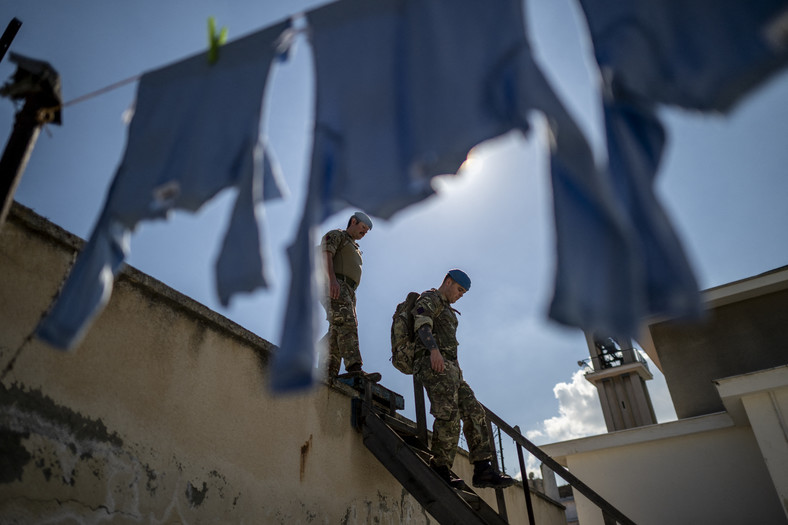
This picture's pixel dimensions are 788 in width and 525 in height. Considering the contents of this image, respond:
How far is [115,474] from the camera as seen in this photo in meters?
2.85

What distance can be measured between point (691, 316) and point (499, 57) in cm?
113

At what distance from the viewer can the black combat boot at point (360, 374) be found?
16.6 feet

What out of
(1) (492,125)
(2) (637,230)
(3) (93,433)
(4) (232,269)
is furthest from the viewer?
(3) (93,433)

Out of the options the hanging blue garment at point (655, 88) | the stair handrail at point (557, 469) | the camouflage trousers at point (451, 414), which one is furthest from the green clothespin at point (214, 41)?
the stair handrail at point (557, 469)

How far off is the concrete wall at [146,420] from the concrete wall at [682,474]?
21.1 feet

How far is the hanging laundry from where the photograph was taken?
1.70m

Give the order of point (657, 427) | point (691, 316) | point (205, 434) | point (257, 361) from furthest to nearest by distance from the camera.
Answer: point (657, 427) → point (257, 361) → point (205, 434) → point (691, 316)

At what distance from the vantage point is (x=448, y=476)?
176 inches

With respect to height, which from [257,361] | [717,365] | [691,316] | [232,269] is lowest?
[691,316]

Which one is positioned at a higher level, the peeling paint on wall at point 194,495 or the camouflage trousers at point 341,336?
the camouflage trousers at point 341,336

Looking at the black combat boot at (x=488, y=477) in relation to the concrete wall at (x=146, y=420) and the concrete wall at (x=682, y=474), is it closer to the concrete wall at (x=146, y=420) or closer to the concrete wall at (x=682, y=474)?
the concrete wall at (x=146, y=420)

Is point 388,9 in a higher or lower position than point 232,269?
higher

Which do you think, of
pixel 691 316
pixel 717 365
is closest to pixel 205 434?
pixel 691 316

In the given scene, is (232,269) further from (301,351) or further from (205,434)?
(205,434)
